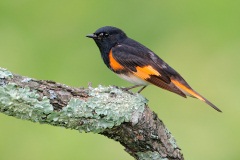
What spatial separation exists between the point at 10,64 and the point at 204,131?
2177 millimetres

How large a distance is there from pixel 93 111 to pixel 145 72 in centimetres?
122

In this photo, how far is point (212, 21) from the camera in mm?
10375

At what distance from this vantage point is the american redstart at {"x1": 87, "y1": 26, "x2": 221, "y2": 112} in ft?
18.6

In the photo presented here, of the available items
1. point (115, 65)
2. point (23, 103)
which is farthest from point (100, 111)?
point (115, 65)

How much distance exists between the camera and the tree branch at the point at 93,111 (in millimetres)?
4402

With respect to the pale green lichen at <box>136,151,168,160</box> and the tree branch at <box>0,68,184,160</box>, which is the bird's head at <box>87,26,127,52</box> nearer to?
the tree branch at <box>0,68,184,160</box>

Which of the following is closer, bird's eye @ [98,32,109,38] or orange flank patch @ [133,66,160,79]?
orange flank patch @ [133,66,160,79]

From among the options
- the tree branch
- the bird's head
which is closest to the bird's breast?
the bird's head

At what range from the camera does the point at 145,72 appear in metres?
5.76

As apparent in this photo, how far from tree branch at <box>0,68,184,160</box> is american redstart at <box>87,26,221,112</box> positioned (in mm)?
690

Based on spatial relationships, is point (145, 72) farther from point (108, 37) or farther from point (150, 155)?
point (150, 155)

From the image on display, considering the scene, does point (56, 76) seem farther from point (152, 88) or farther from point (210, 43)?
point (210, 43)

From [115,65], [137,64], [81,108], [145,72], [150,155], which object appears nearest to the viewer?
[81,108]

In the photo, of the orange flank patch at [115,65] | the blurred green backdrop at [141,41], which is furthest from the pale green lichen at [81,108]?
the blurred green backdrop at [141,41]
